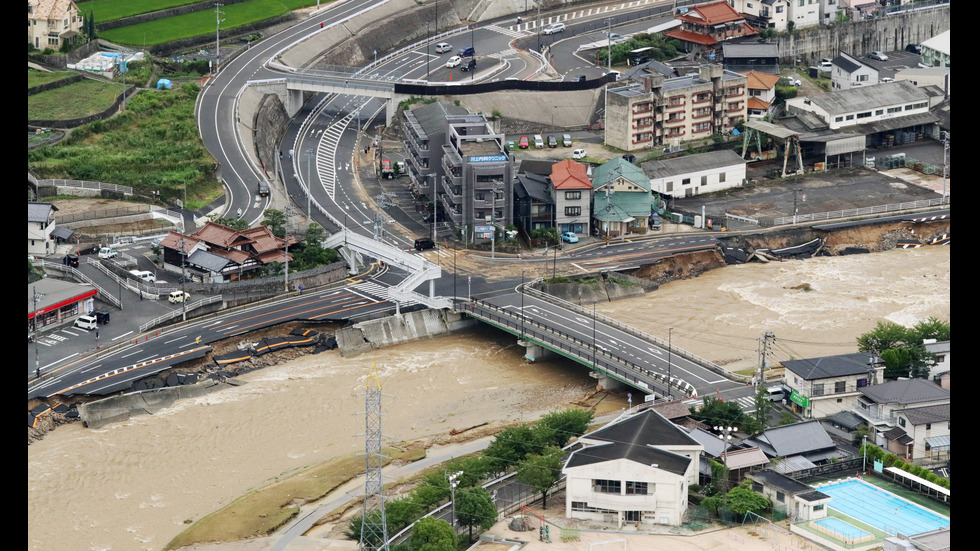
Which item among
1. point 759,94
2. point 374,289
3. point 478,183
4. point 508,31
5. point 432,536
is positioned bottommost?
point 432,536

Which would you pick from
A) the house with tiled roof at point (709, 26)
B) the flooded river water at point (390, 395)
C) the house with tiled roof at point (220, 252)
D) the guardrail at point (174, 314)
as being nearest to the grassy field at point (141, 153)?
the house with tiled roof at point (220, 252)

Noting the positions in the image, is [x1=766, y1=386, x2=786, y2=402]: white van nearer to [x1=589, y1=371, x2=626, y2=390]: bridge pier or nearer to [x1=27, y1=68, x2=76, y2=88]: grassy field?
[x1=589, y1=371, x2=626, y2=390]: bridge pier

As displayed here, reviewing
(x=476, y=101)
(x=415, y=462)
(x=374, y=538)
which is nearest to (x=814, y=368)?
(x=415, y=462)

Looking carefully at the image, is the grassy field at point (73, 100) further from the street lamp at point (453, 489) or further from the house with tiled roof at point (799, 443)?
the house with tiled roof at point (799, 443)

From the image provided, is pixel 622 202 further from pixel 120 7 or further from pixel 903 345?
pixel 120 7

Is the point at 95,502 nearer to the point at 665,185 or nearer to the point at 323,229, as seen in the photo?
the point at 323,229

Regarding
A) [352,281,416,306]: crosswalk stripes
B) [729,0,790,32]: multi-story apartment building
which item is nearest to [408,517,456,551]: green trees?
[352,281,416,306]: crosswalk stripes

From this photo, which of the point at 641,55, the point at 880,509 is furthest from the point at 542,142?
the point at 880,509
